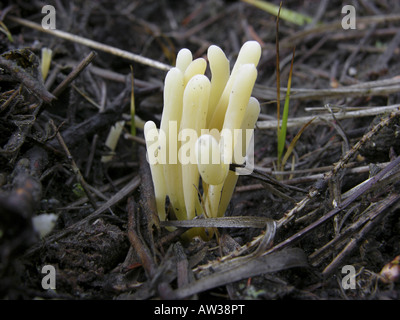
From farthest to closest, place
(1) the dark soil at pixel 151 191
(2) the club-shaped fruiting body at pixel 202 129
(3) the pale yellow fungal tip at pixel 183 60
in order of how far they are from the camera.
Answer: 1. (3) the pale yellow fungal tip at pixel 183 60
2. (2) the club-shaped fruiting body at pixel 202 129
3. (1) the dark soil at pixel 151 191

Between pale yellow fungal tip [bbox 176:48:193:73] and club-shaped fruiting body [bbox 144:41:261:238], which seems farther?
pale yellow fungal tip [bbox 176:48:193:73]

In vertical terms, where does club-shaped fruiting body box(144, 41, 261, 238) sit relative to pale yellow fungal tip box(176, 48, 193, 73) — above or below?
below

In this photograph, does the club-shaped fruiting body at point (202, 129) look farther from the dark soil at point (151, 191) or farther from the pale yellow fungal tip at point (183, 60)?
the dark soil at point (151, 191)

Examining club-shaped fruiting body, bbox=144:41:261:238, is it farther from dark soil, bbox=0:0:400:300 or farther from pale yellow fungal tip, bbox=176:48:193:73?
dark soil, bbox=0:0:400:300

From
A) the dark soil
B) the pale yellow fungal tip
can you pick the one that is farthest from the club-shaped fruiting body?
the dark soil

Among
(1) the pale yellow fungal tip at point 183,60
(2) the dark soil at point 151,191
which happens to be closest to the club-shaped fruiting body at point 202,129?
(1) the pale yellow fungal tip at point 183,60

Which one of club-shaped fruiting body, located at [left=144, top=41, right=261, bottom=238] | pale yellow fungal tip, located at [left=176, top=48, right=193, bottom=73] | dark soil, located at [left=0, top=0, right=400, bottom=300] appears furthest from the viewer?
pale yellow fungal tip, located at [left=176, top=48, right=193, bottom=73]
